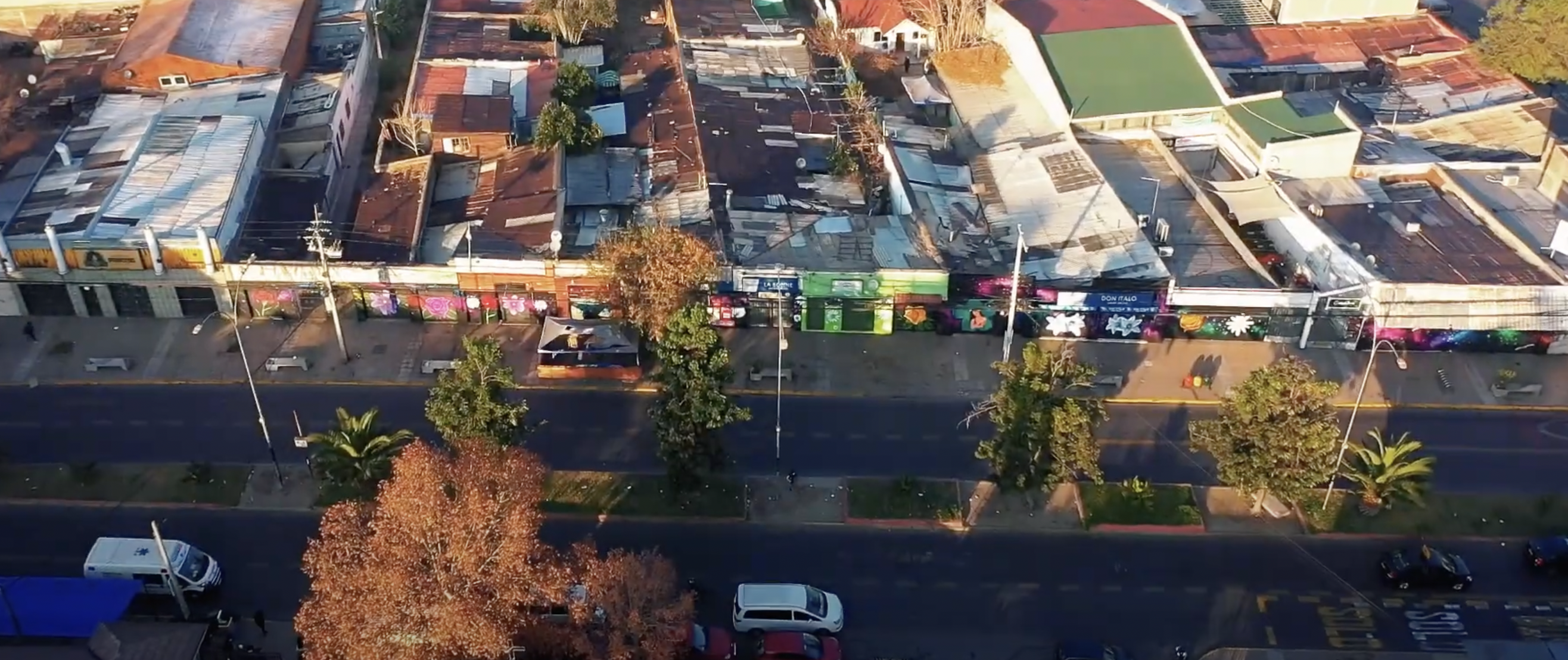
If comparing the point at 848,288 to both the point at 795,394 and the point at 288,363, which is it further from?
the point at 288,363

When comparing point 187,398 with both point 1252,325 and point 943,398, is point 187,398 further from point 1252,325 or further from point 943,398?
point 1252,325

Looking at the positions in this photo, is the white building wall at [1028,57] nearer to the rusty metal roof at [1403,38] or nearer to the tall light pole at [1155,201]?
the tall light pole at [1155,201]

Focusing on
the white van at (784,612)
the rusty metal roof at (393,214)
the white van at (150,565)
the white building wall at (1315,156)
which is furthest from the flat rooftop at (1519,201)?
the white van at (150,565)

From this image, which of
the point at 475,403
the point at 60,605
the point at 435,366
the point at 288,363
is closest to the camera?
the point at 60,605

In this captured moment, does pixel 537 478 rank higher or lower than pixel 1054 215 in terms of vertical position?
higher

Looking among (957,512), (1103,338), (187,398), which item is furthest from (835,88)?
(187,398)

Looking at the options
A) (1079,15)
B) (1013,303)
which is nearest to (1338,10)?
(1079,15)
